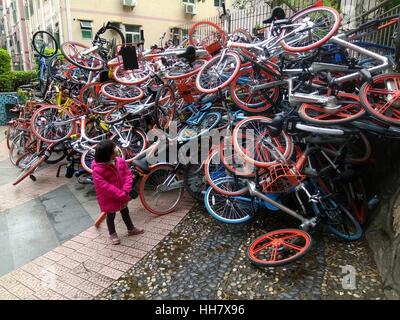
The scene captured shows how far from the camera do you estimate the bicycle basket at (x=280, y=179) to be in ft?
13.3

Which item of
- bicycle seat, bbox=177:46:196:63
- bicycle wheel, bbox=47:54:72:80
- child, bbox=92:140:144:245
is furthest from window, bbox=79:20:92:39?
child, bbox=92:140:144:245

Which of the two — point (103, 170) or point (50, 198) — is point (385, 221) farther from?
point (50, 198)

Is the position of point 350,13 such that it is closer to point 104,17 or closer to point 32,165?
point 32,165

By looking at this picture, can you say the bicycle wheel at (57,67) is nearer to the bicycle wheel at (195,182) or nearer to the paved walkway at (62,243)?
the paved walkway at (62,243)

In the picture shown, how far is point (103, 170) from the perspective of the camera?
13.8 ft

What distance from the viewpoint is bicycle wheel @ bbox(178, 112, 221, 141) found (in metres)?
5.36

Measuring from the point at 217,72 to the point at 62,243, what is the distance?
359 centimetres

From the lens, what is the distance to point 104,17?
794 inches

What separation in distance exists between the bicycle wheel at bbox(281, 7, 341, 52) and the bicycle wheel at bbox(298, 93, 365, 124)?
84 centimetres

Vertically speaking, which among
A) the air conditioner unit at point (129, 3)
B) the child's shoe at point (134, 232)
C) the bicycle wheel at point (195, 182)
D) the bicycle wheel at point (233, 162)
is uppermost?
the air conditioner unit at point (129, 3)

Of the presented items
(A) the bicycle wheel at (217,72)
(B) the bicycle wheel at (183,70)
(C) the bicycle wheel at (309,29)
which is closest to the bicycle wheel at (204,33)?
(B) the bicycle wheel at (183,70)

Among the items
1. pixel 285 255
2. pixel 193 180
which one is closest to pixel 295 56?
pixel 193 180

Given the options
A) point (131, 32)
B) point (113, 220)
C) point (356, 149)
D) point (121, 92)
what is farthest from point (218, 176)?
point (131, 32)

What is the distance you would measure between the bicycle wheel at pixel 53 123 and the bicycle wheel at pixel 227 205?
3690mm
